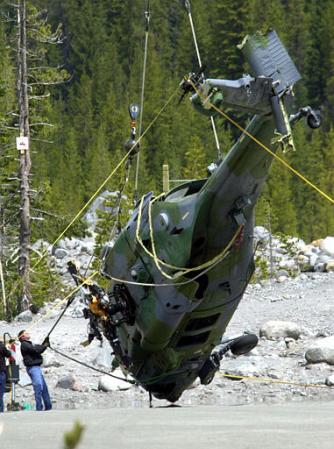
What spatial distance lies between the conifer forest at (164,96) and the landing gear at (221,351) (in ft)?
113

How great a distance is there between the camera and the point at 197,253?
1673 centimetres

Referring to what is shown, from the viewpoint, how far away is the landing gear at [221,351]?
18375mm

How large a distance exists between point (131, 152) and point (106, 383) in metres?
6.84

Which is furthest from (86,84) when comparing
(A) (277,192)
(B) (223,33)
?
(A) (277,192)

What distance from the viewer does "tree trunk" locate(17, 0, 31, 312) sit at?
3581cm

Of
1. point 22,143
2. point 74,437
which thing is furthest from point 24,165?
point 74,437

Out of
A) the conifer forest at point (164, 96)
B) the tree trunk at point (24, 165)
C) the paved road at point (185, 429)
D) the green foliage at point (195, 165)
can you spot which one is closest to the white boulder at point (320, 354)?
the paved road at point (185, 429)

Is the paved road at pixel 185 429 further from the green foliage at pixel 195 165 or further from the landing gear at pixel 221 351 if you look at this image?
the green foliage at pixel 195 165

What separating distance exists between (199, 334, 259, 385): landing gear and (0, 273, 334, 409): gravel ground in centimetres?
349

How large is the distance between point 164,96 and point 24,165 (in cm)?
6423

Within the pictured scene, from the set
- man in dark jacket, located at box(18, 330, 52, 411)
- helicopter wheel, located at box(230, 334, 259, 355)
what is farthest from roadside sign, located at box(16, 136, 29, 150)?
helicopter wheel, located at box(230, 334, 259, 355)

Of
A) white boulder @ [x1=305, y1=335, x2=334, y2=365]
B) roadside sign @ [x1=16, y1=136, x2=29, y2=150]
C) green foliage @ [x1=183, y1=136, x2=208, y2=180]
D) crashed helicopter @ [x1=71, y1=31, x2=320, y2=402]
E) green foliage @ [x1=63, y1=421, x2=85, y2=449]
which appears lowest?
green foliage @ [x1=183, y1=136, x2=208, y2=180]

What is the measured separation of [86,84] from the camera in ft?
356

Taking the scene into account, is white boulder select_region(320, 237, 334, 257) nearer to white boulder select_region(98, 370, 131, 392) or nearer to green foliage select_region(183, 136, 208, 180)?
green foliage select_region(183, 136, 208, 180)
